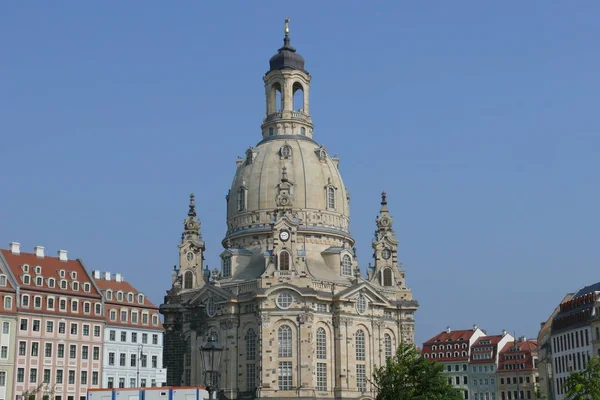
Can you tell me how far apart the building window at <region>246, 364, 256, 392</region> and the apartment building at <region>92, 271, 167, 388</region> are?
45.5 feet

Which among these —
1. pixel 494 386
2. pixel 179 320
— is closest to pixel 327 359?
pixel 179 320

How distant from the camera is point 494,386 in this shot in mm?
141000

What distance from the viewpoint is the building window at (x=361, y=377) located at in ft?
350

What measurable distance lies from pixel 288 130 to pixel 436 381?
195 feet

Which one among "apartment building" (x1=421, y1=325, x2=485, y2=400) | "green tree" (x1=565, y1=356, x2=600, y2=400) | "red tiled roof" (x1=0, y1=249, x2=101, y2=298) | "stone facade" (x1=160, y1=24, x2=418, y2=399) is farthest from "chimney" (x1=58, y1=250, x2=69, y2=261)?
"apartment building" (x1=421, y1=325, x2=485, y2=400)

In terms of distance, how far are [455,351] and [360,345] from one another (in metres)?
44.2

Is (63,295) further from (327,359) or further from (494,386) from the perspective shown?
(494,386)

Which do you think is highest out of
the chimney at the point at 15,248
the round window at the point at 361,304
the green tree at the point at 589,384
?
the chimney at the point at 15,248

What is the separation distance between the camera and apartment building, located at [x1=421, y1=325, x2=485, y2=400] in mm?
145125

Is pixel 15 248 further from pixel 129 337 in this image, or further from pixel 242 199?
pixel 242 199

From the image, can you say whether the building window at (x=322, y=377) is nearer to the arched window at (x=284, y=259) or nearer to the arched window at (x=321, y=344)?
A: the arched window at (x=321, y=344)

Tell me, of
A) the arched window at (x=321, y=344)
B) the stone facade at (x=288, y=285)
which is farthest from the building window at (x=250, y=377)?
the arched window at (x=321, y=344)

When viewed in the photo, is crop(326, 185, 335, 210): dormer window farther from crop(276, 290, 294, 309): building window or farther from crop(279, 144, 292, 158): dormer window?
crop(276, 290, 294, 309): building window

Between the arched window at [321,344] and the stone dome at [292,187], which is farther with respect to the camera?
the stone dome at [292,187]
